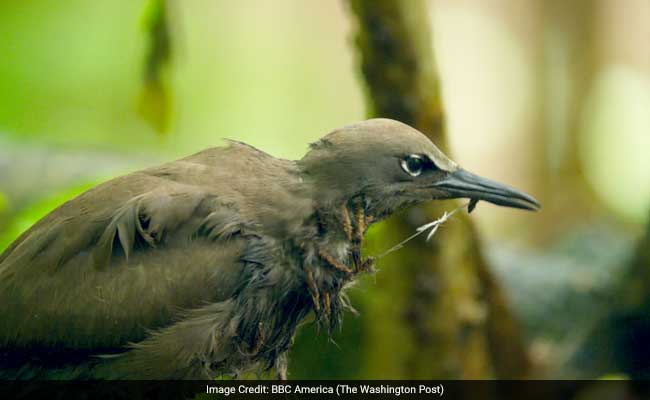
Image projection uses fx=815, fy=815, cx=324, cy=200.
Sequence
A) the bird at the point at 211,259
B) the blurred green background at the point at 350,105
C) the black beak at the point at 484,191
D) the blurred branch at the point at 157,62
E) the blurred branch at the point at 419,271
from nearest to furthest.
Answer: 1. the bird at the point at 211,259
2. the black beak at the point at 484,191
3. the blurred branch at the point at 419,271
4. the blurred branch at the point at 157,62
5. the blurred green background at the point at 350,105

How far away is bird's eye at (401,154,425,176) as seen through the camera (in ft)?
7.91

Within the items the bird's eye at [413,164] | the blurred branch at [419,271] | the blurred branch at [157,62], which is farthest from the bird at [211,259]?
the blurred branch at [157,62]

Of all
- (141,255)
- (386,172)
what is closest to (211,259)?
(141,255)

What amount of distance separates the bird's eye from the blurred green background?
173 centimetres

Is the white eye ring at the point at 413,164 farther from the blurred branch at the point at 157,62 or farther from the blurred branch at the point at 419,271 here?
the blurred branch at the point at 157,62

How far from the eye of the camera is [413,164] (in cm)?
243

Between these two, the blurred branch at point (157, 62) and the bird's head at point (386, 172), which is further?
the blurred branch at point (157, 62)

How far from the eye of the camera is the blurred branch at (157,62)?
4.16 m

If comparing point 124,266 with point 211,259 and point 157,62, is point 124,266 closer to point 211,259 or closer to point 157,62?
point 211,259

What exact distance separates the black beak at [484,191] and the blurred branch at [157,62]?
7.34 ft

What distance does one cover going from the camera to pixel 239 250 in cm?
236

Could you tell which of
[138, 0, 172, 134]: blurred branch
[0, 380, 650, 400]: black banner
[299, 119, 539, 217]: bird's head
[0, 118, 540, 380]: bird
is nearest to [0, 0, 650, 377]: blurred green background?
[138, 0, 172, 134]: blurred branch

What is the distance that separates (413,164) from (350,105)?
192 inches

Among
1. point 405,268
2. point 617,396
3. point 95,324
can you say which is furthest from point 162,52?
point 617,396
